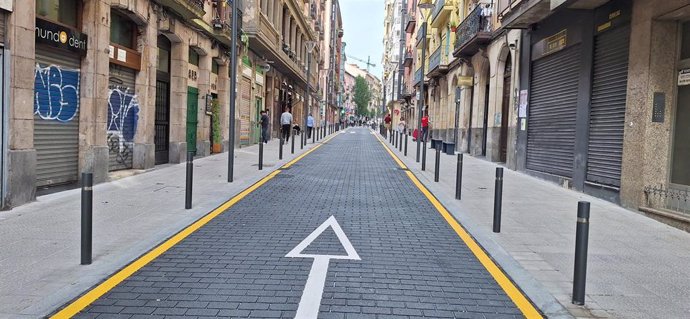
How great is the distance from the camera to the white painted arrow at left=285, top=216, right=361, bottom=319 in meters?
4.46

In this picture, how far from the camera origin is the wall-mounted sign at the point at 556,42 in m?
13.6

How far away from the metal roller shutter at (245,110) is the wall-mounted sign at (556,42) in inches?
527

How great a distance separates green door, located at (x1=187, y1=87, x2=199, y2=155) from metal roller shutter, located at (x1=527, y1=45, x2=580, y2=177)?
34.2ft

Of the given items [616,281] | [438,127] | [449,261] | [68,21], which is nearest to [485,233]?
[449,261]

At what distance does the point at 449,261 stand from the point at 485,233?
1.63m

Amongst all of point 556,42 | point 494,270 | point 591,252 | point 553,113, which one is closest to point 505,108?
point 553,113

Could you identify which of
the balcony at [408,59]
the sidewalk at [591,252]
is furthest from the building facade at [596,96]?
the balcony at [408,59]

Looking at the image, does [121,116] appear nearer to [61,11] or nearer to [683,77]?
[61,11]

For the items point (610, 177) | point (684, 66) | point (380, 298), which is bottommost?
point (380, 298)

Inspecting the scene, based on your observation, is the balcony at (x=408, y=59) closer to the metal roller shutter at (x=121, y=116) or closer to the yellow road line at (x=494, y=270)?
the metal roller shutter at (x=121, y=116)

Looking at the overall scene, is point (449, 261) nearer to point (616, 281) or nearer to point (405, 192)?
point (616, 281)

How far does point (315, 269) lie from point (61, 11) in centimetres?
772

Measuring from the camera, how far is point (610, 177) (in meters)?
11.0

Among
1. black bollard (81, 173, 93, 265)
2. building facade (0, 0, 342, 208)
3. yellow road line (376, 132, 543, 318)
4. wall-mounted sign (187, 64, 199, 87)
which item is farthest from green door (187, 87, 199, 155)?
black bollard (81, 173, 93, 265)
